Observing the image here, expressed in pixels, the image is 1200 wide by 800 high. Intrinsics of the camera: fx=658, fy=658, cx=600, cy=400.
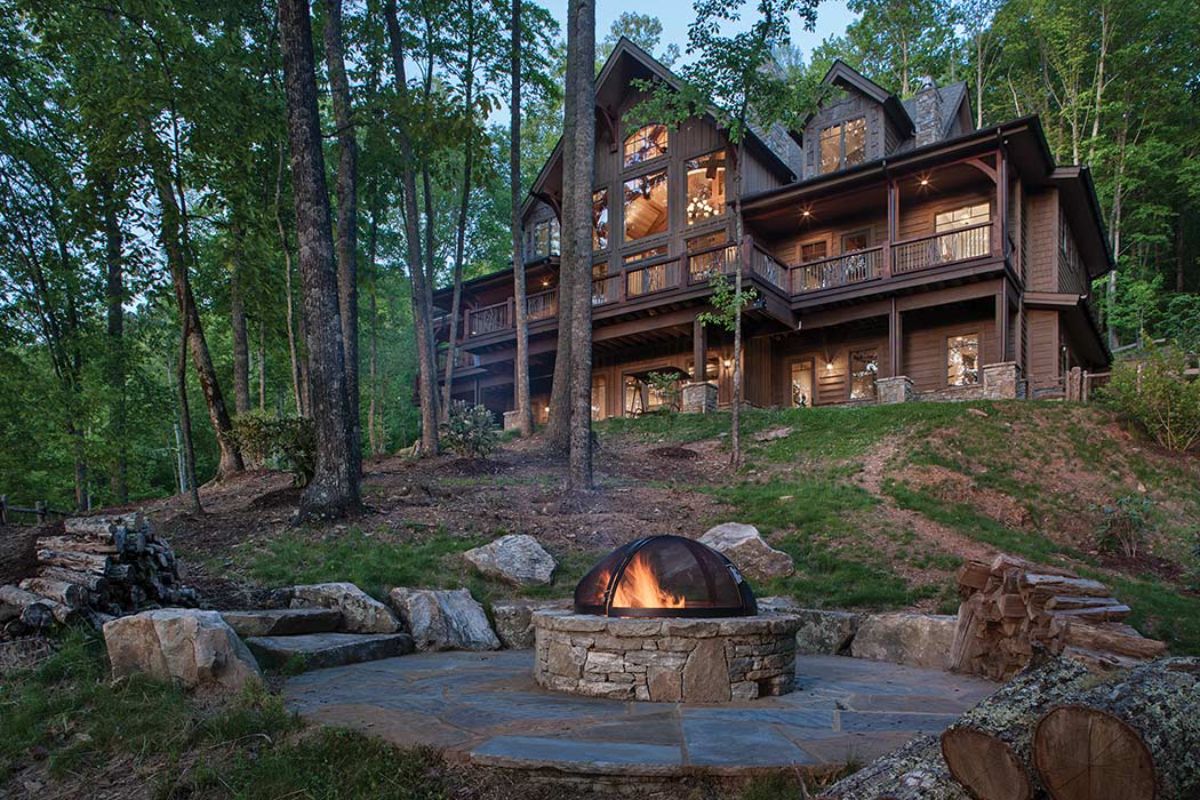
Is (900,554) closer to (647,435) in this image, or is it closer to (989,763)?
(989,763)

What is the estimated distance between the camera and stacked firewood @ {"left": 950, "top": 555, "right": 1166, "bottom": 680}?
14.0 feet

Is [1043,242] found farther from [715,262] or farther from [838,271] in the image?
[715,262]

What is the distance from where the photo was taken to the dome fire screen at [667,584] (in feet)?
14.8

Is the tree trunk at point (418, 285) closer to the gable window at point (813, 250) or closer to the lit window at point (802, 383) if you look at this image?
the lit window at point (802, 383)

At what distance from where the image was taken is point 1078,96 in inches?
944

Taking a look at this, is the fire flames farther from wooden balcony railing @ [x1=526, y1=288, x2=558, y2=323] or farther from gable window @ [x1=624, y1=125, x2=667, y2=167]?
gable window @ [x1=624, y1=125, x2=667, y2=167]

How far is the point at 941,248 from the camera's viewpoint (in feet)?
52.6

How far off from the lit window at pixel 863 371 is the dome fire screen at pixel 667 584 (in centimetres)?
1500

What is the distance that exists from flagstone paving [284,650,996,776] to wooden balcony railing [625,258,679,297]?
14057 millimetres

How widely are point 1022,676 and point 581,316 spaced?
827cm

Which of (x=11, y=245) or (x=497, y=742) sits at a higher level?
(x=11, y=245)

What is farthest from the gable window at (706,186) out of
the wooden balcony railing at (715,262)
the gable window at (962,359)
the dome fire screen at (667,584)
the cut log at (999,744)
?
the cut log at (999,744)

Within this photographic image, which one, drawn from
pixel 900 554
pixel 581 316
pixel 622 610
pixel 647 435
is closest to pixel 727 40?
pixel 581 316

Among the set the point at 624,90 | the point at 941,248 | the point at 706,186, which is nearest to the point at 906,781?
the point at 941,248
